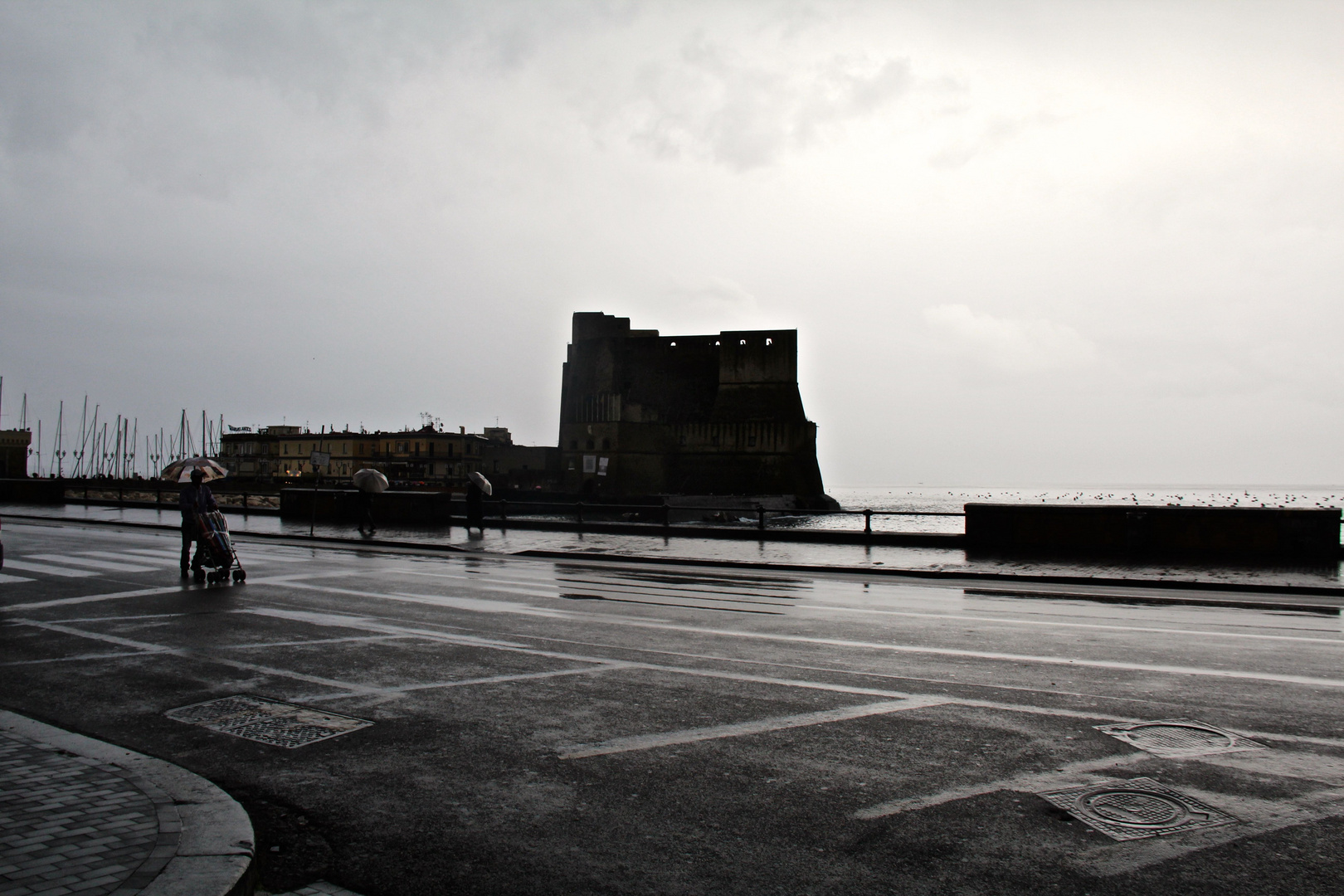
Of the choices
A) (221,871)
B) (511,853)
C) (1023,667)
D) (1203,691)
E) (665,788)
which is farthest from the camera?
(1023,667)

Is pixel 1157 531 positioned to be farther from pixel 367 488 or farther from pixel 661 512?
pixel 367 488

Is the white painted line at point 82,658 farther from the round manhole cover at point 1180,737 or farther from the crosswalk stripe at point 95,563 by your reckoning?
the round manhole cover at point 1180,737

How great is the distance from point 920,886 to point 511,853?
170 centimetres

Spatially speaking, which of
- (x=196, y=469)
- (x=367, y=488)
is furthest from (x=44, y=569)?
(x=367, y=488)

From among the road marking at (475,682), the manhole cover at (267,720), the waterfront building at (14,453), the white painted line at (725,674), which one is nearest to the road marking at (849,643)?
the white painted line at (725,674)

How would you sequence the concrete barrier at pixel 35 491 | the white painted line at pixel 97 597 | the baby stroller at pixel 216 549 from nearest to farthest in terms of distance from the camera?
1. the white painted line at pixel 97 597
2. the baby stroller at pixel 216 549
3. the concrete barrier at pixel 35 491

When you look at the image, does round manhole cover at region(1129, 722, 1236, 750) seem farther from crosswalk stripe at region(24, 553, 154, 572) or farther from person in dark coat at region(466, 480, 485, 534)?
person in dark coat at region(466, 480, 485, 534)

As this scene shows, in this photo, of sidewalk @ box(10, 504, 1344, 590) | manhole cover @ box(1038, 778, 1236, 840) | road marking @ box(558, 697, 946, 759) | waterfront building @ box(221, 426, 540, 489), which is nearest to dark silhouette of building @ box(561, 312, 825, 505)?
waterfront building @ box(221, 426, 540, 489)

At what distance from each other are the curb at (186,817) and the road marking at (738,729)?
70.6 inches

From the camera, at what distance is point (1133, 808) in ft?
14.2

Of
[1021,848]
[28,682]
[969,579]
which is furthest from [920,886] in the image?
[969,579]

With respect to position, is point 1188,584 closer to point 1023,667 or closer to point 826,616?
point 826,616

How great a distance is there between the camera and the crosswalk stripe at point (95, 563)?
588 inches

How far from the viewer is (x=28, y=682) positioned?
6.97m
